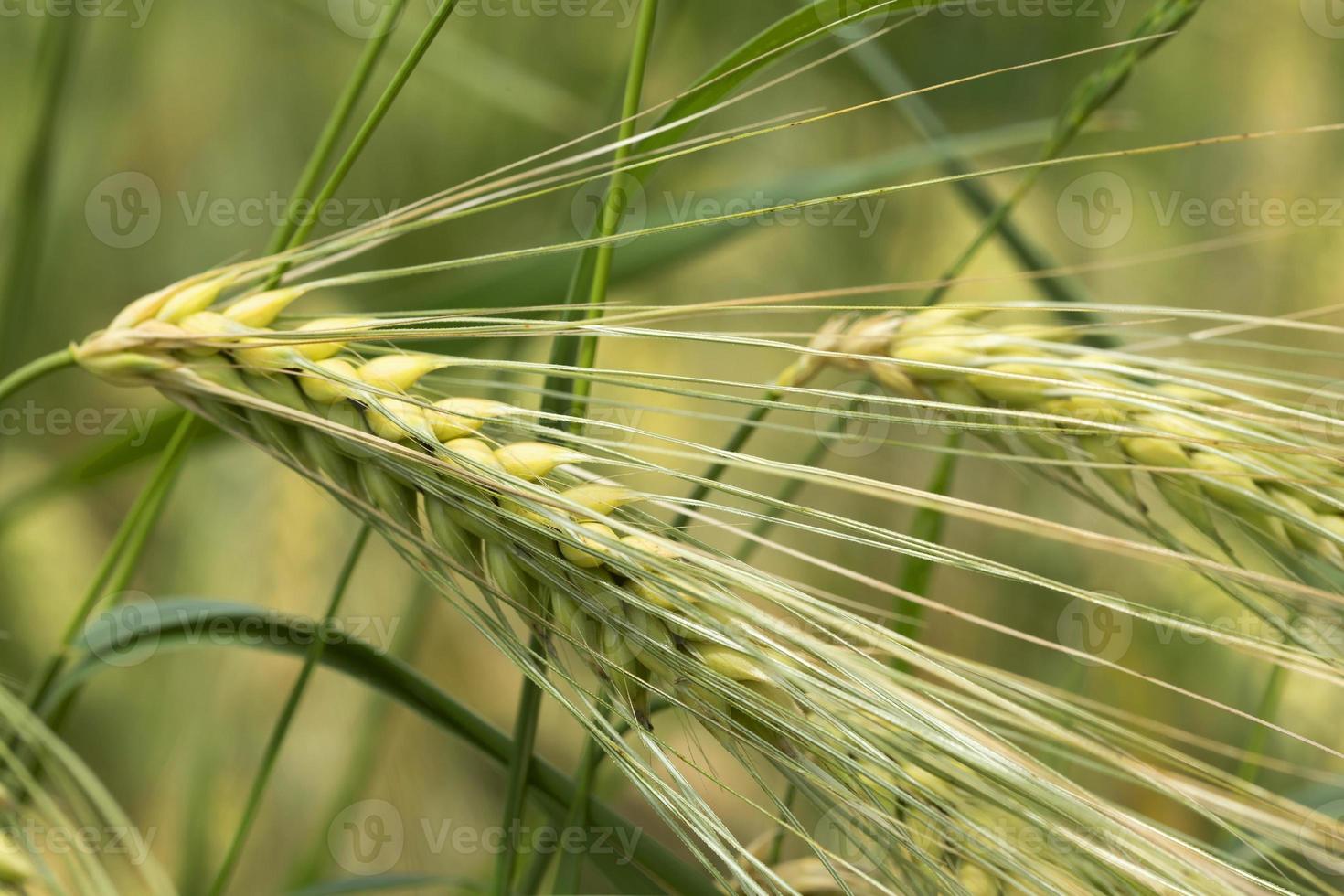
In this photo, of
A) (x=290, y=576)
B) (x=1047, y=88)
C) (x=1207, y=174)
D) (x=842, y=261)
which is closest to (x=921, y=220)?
(x=842, y=261)

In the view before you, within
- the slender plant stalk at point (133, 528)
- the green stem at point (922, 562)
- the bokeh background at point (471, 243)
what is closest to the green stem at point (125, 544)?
the slender plant stalk at point (133, 528)

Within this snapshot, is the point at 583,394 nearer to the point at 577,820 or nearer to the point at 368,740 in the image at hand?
the point at 577,820

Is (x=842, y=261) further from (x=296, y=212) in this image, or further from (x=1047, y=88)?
(x=296, y=212)

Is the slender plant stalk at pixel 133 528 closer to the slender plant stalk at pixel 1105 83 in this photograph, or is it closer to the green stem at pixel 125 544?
the green stem at pixel 125 544

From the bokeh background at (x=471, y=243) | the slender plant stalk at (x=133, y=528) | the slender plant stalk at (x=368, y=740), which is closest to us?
the slender plant stalk at (x=133, y=528)

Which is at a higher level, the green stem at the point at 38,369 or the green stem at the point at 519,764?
the green stem at the point at 38,369

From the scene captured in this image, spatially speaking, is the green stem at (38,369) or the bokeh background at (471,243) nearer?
the green stem at (38,369)
